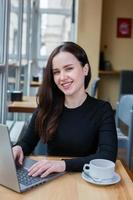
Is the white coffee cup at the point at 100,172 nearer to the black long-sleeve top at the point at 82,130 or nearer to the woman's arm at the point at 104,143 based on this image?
the woman's arm at the point at 104,143

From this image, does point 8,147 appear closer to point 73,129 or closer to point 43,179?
point 43,179

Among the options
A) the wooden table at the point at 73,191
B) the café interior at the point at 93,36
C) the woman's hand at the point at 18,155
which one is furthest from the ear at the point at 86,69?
the café interior at the point at 93,36

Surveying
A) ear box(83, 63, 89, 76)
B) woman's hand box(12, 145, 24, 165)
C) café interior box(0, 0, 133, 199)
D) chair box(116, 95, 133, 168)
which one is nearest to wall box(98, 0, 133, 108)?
café interior box(0, 0, 133, 199)

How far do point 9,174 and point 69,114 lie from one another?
592 mm

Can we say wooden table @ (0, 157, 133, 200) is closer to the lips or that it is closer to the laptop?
the laptop

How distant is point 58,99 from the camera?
158 cm

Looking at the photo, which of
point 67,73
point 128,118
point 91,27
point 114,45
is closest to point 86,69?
point 67,73

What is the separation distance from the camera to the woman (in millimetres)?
1460

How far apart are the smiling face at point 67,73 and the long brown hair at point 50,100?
3 centimetres

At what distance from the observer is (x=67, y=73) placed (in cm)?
145

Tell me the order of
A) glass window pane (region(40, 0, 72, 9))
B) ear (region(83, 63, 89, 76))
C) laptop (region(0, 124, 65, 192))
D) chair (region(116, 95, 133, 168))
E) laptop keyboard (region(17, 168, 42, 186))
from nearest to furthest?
laptop (region(0, 124, 65, 192)), laptop keyboard (region(17, 168, 42, 186)), ear (region(83, 63, 89, 76)), chair (region(116, 95, 133, 168)), glass window pane (region(40, 0, 72, 9))

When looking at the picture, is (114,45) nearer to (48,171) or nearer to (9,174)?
(48,171)

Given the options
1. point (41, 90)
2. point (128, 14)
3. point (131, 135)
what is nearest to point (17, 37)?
point (131, 135)

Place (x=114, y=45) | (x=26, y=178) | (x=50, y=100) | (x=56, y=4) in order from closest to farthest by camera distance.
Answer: (x=26, y=178) → (x=50, y=100) → (x=114, y=45) → (x=56, y=4)
